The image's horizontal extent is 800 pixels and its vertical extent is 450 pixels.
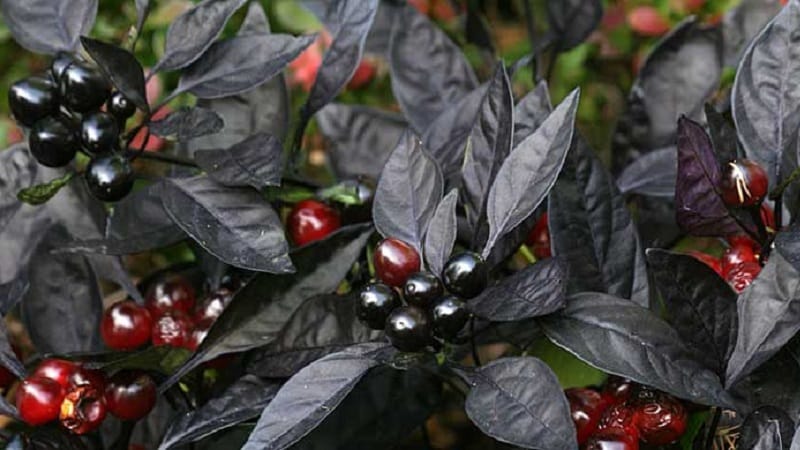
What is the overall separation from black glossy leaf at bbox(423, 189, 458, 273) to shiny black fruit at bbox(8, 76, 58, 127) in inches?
12.2

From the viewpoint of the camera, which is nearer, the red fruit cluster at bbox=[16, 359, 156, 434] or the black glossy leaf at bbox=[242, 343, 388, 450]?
the black glossy leaf at bbox=[242, 343, 388, 450]

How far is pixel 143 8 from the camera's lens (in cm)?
83

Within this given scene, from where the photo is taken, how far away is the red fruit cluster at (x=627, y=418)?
2.34 ft

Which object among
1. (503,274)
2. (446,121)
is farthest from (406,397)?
(446,121)

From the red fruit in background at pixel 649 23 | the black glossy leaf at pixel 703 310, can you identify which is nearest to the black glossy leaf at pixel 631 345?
the black glossy leaf at pixel 703 310

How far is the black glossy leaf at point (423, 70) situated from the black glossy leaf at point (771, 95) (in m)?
0.29

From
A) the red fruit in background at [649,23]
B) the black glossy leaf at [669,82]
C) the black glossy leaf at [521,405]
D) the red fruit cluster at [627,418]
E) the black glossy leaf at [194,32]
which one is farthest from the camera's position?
the red fruit in background at [649,23]

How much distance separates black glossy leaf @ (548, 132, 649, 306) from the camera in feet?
2.55

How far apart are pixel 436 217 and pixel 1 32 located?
1292mm

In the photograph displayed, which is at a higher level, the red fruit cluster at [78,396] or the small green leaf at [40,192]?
the small green leaf at [40,192]

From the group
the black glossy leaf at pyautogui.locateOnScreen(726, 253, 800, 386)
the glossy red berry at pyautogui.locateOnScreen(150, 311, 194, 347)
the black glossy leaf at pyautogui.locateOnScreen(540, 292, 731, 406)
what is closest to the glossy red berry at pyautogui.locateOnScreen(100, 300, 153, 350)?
the glossy red berry at pyautogui.locateOnScreen(150, 311, 194, 347)

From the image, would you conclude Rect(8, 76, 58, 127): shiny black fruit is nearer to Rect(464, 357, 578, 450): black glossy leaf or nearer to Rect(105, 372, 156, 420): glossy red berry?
Rect(105, 372, 156, 420): glossy red berry

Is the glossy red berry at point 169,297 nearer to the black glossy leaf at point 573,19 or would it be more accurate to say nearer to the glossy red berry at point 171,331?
the glossy red berry at point 171,331

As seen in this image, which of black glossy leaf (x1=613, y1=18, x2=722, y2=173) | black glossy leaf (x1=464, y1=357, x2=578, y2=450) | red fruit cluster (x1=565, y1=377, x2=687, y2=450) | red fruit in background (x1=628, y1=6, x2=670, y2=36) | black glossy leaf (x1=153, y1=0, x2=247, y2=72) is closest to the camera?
black glossy leaf (x1=464, y1=357, x2=578, y2=450)
